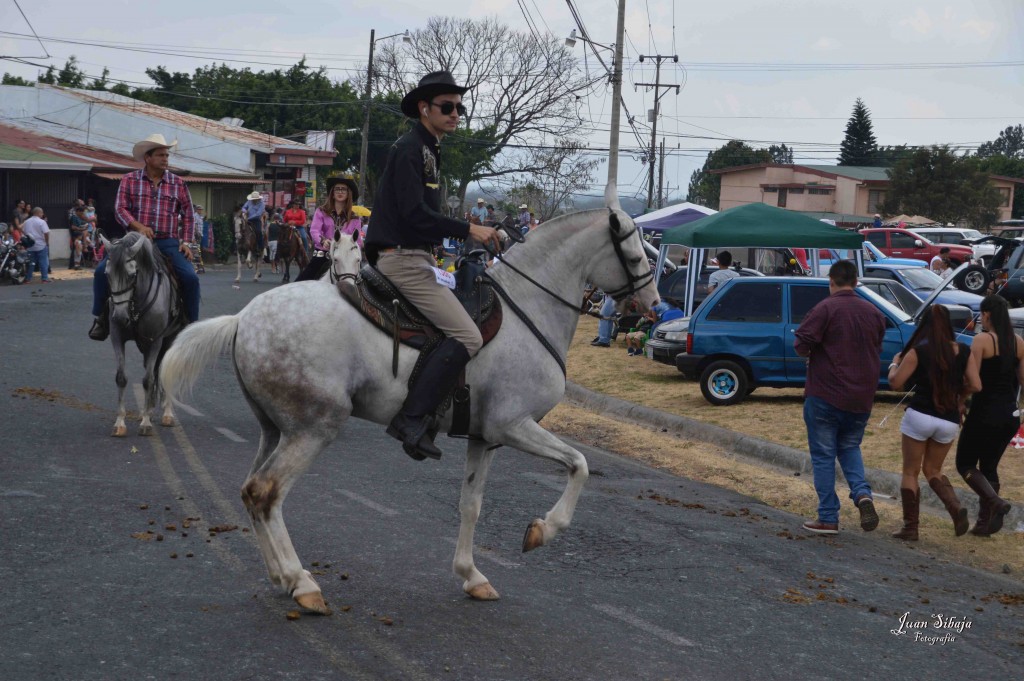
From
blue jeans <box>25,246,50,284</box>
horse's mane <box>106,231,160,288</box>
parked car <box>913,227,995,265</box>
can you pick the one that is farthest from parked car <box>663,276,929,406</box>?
parked car <box>913,227,995,265</box>

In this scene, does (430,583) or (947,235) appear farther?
(947,235)

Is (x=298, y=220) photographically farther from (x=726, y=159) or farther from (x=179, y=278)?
(x=726, y=159)

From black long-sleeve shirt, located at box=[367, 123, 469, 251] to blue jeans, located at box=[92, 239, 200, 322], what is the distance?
5454 millimetres

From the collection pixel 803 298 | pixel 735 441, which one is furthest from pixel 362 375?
pixel 803 298

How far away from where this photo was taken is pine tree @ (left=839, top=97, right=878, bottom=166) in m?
100

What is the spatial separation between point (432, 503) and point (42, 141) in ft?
125

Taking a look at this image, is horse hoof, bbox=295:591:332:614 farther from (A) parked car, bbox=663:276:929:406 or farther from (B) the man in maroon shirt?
(A) parked car, bbox=663:276:929:406

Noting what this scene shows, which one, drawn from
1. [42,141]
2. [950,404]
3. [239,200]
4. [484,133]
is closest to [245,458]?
[950,404]

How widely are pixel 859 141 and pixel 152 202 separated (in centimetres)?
9792

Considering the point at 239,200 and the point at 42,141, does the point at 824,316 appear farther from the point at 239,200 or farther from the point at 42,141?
the point at 239,200

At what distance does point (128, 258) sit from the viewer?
1077 cm

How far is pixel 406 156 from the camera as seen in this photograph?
20.2 feet

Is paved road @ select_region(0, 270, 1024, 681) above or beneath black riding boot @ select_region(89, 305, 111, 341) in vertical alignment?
beneath

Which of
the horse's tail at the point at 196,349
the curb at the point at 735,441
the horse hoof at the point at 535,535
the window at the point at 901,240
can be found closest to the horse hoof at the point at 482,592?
the horse hoof at the point at 535,535
